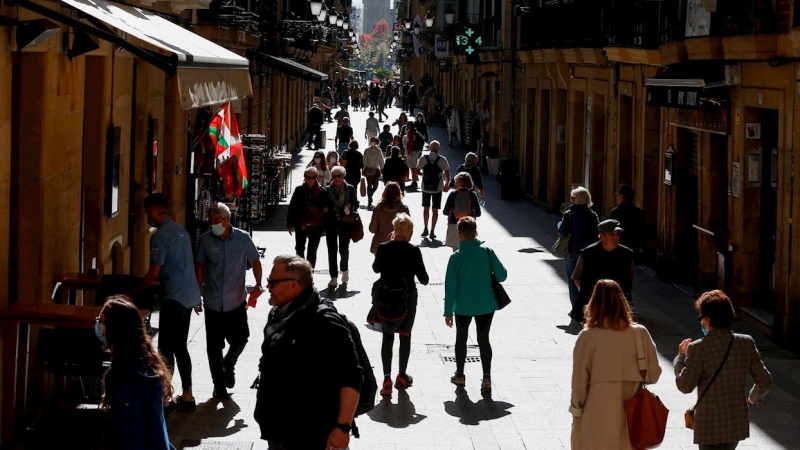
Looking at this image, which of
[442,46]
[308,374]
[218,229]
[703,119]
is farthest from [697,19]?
[442,46]

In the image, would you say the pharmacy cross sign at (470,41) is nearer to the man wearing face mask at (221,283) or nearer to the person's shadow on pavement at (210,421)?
the man wearing face mask at (221,283)

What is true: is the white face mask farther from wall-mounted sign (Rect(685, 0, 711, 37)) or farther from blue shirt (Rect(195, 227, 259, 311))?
wall-mounted sign (Rect(685, 0, 711, 37))

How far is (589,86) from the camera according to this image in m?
25.6

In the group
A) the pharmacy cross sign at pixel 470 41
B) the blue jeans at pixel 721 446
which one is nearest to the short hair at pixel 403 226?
the blue jeans at pixel 721 446

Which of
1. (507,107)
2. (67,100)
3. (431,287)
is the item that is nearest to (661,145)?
(431,287)

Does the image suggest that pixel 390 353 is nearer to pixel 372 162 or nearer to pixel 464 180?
pixel 464 180

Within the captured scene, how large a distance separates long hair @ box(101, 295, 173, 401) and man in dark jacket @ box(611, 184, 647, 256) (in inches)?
391

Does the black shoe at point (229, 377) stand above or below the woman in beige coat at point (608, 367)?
below

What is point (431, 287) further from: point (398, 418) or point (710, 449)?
point (710, 449)

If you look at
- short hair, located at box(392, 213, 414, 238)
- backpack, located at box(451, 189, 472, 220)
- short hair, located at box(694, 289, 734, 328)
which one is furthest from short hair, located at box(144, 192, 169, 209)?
backpack, located at box(451, 189, 472, 220)

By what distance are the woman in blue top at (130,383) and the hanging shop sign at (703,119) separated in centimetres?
1131

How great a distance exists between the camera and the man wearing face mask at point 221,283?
10969 millimetres

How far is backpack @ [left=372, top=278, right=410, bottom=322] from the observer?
38.3ft

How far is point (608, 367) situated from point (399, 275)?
13.6 ft
